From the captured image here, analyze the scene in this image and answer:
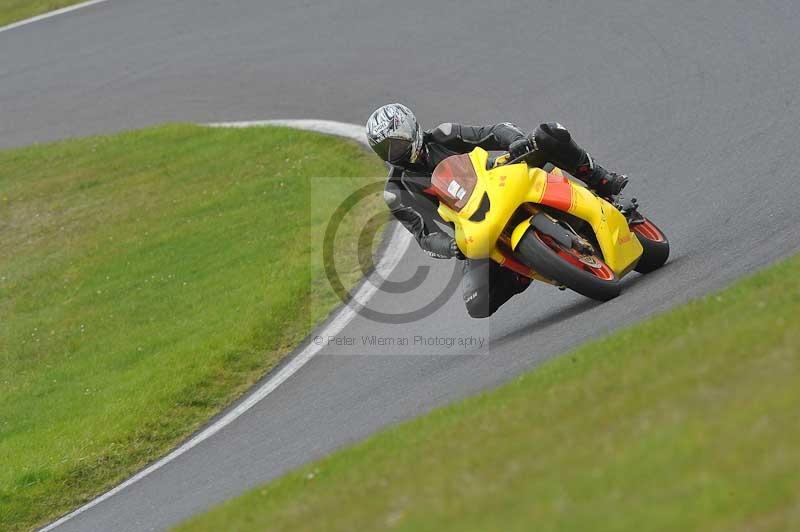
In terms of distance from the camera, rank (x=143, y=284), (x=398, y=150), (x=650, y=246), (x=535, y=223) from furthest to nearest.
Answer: (x=143, y=284) < (x=650, y=246) < (x=398, y=150) < (x=535, y=223)

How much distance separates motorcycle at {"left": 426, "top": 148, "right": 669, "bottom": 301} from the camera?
8.31 metres

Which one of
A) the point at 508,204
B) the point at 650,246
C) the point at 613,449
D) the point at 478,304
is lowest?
the point at 478,304

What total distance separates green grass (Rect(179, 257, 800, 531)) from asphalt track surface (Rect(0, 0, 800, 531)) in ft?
4.20

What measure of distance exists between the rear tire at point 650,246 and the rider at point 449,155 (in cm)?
32

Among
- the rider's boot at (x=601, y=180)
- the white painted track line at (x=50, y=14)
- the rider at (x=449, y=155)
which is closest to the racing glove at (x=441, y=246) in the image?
the rider at (x=449, y=155)

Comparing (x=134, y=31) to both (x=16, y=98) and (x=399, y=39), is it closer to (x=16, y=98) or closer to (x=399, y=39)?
(x=16, y=98)

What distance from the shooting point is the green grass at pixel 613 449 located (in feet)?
13.5

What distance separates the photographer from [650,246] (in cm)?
911

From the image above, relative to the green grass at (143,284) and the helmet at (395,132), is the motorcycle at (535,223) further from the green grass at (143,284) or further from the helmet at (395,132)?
the green grass at (143,284)

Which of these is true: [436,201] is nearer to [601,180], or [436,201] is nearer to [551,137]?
[551,137]

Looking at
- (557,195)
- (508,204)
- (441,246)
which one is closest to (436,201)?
(441,246)

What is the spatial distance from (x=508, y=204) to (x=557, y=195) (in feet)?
1.11

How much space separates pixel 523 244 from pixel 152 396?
351 centimetres

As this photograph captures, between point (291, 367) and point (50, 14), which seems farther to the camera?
point (50, 14)
